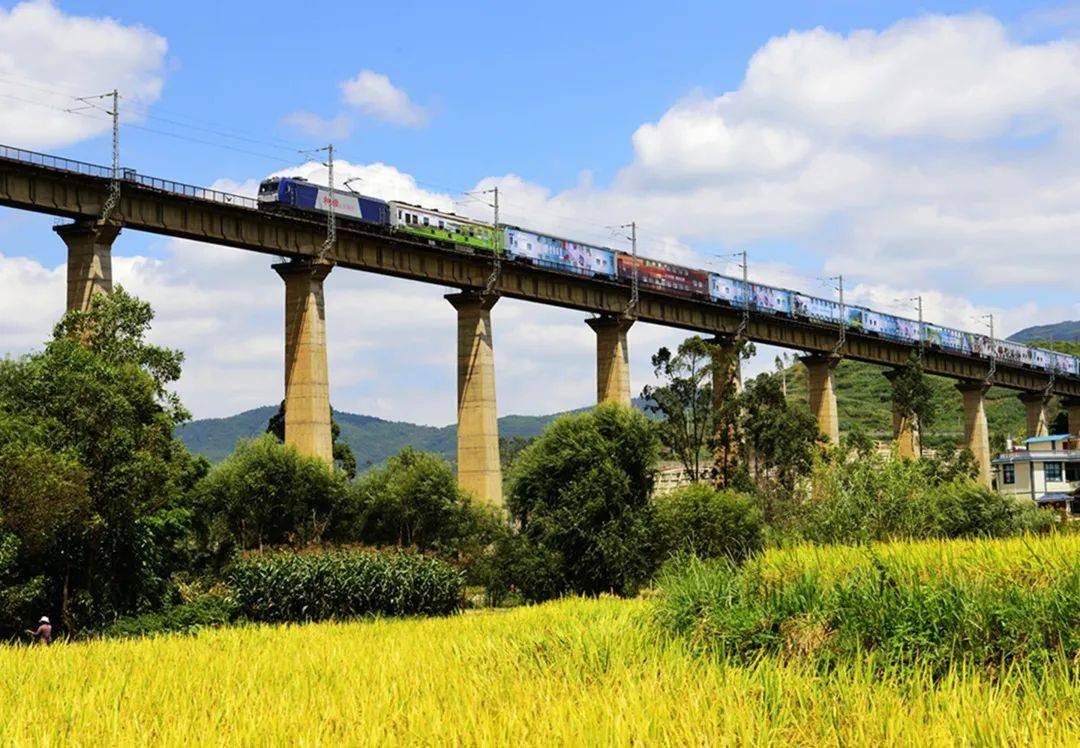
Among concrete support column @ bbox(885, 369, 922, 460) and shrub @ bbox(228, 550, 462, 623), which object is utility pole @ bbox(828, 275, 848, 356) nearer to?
concrete support column @ bbox(885, 369, 922, 460)

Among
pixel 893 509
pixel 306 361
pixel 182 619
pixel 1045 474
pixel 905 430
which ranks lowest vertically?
pixel 182 619

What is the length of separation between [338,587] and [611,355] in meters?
43.0

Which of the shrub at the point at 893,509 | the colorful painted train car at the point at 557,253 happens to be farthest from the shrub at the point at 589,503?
the colorful painted train car at the point at 557,253

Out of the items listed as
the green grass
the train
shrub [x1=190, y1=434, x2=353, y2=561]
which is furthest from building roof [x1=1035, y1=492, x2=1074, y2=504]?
the green grass

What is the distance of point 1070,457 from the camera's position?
104 m

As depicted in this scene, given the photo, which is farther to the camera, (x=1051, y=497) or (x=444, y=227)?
(x=1051, y=497)

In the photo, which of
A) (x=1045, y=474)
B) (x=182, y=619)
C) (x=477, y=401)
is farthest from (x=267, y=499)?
(x=1045, y=474)

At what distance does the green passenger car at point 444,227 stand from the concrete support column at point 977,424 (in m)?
74.4

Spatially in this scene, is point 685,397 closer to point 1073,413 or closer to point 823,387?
point 823,387

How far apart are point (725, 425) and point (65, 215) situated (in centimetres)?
4990

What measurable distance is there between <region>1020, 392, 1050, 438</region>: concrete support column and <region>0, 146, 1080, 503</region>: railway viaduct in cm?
3804

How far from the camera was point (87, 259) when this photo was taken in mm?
57844

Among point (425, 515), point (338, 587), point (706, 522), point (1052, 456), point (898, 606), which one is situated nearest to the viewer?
point (898, 606)

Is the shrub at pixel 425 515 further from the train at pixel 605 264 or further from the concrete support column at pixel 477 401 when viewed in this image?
the train at pixel 605 264
